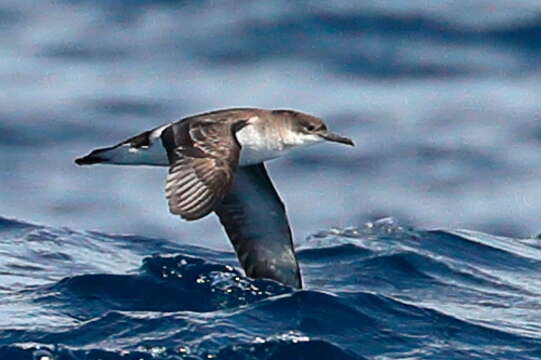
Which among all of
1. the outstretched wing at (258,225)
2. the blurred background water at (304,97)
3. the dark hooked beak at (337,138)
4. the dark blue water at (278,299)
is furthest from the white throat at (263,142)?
the blurred background water at (304,97)

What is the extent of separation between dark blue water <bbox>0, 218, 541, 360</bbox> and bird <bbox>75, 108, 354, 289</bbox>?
236 millimetres

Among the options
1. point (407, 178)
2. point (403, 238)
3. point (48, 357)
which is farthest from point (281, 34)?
point (48, 357)

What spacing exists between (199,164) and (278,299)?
1073 mm

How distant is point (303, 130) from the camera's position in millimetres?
9000

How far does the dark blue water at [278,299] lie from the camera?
7.73 metres

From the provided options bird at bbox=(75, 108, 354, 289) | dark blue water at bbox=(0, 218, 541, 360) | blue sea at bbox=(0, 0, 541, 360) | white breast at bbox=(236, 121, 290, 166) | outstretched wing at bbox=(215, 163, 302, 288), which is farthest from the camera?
outstretched wing at bbox=(215, 163, 302, 288)

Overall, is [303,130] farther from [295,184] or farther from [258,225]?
[295,184]

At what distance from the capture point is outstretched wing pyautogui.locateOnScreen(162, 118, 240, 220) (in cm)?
777

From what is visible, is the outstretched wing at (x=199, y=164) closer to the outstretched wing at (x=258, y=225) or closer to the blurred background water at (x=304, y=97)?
the outstretched wing at (x=258, y=225)

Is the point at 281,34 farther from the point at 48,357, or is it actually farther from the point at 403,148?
the point at 48,357

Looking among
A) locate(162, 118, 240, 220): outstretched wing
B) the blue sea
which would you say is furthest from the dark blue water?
locate(162, 118, 240, 220): outstretched wing

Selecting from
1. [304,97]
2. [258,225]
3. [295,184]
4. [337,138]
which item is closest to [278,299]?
[258,225]

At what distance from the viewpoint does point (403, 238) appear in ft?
36.5

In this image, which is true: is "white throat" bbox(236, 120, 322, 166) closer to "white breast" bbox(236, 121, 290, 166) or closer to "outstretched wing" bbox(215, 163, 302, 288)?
"white breast" bbox(236, 121, 290, 166)
